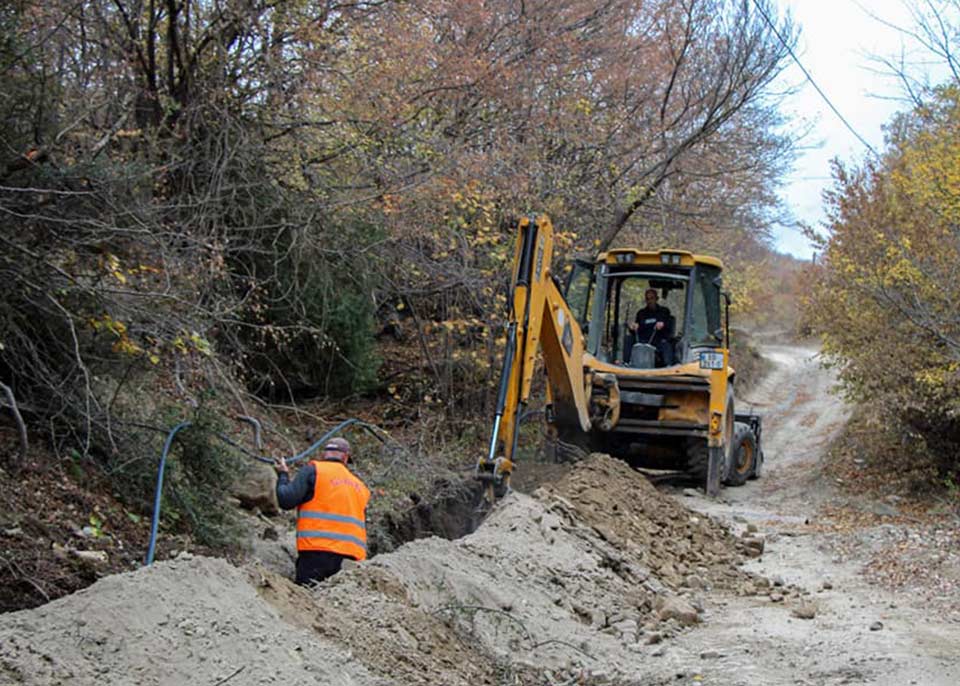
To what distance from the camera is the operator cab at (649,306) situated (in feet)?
51.5

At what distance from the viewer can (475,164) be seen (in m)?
15.2

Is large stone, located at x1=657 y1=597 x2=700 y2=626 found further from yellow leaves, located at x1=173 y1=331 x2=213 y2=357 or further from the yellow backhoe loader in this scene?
the yellow backhoe loader

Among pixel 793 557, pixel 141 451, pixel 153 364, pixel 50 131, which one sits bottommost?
pixel 793 557

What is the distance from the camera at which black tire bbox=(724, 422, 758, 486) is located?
59.0 feet

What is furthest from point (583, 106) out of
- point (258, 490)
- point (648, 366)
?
point (258, 490)

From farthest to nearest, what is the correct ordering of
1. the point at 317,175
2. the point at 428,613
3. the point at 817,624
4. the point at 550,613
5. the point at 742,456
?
the point at 742,456, the point at 317,175, the point at 817,624, the point at 550,613, the point at 428,613

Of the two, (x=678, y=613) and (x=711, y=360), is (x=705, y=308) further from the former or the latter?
(x=678, y=613)

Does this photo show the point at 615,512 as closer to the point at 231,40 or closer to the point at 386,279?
the point at 386,279

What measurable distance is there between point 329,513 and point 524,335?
12.9 ft

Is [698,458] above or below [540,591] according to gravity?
above

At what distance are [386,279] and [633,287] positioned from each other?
3.57 m

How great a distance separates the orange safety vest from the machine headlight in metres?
7.90

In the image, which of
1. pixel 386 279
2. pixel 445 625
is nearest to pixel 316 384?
pixel 386 279

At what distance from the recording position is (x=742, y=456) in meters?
18.5
